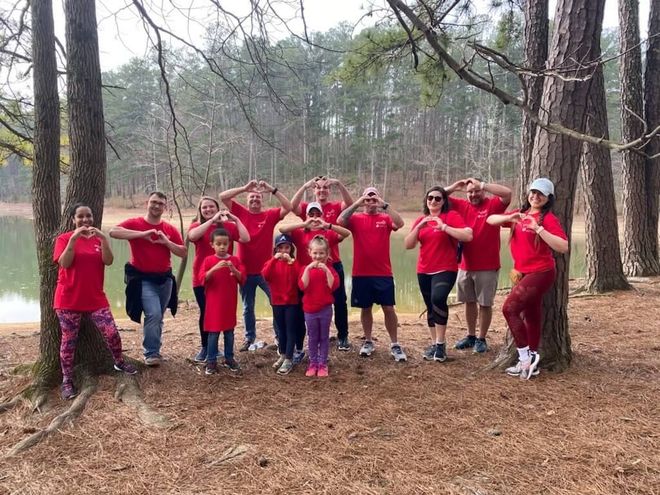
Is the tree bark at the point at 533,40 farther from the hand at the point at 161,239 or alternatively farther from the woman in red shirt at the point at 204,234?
the hand at the point at 161,239

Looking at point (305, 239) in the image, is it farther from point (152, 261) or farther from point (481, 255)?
point (481, 255)

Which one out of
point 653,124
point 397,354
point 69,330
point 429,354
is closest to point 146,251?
point 69,330

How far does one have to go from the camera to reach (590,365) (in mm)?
4094

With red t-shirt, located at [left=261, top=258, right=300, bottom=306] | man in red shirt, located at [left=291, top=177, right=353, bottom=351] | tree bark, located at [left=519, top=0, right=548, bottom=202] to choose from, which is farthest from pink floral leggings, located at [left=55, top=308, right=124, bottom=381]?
tree bark, located at [left=519, top=0, right=548, bottom=202]

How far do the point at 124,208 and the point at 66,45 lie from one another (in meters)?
38.7

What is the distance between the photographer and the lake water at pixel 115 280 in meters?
10.8

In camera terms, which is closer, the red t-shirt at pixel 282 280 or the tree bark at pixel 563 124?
the tree bark at pixel 563 124

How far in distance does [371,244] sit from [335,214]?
61 centimetres

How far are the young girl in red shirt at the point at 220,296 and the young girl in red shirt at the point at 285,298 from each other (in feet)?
1.02

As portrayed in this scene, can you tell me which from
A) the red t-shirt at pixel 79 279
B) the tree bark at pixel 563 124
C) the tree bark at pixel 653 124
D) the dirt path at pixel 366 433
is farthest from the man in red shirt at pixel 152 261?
the tree bark at pixel 653 124

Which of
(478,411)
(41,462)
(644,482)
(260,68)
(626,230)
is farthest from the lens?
(626,230)

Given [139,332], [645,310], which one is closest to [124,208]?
[139,332]

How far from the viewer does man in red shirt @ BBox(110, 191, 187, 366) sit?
4.16 meters

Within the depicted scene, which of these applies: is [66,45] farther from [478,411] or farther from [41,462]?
[478,411]
